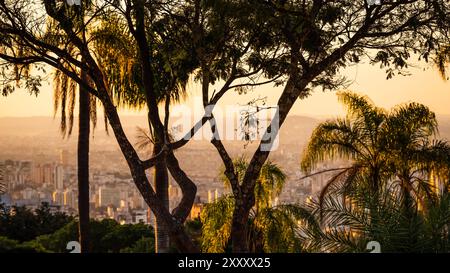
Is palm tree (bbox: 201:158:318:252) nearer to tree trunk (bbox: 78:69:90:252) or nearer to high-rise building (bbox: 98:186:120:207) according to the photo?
tree trunk (bbox: 78:69:90:252)

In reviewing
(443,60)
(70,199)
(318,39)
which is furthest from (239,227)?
(70,199)

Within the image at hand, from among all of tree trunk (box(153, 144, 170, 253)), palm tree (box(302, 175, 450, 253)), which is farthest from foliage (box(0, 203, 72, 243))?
palm tree (box(302, 175, 450, 253))

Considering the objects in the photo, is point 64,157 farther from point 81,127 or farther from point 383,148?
point 383,148

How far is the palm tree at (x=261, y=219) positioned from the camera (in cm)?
1549

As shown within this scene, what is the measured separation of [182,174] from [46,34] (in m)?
3.64

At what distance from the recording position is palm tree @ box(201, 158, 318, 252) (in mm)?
15492

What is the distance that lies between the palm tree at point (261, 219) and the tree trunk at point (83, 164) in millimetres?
2627

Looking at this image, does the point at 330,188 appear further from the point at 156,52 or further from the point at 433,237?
the point at 433,237

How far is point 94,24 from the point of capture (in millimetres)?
14859

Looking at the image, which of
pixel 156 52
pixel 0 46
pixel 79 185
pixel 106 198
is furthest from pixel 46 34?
pixel 106 198

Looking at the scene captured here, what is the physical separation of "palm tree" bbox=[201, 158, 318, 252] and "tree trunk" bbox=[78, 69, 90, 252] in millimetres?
2627

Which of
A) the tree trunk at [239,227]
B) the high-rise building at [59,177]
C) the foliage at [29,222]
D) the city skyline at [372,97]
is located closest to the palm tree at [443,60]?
the city skyline at [372,97]

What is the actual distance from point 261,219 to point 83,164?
13.4 ft

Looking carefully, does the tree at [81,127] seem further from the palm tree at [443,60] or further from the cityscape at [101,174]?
the palm tree at [443,60]
